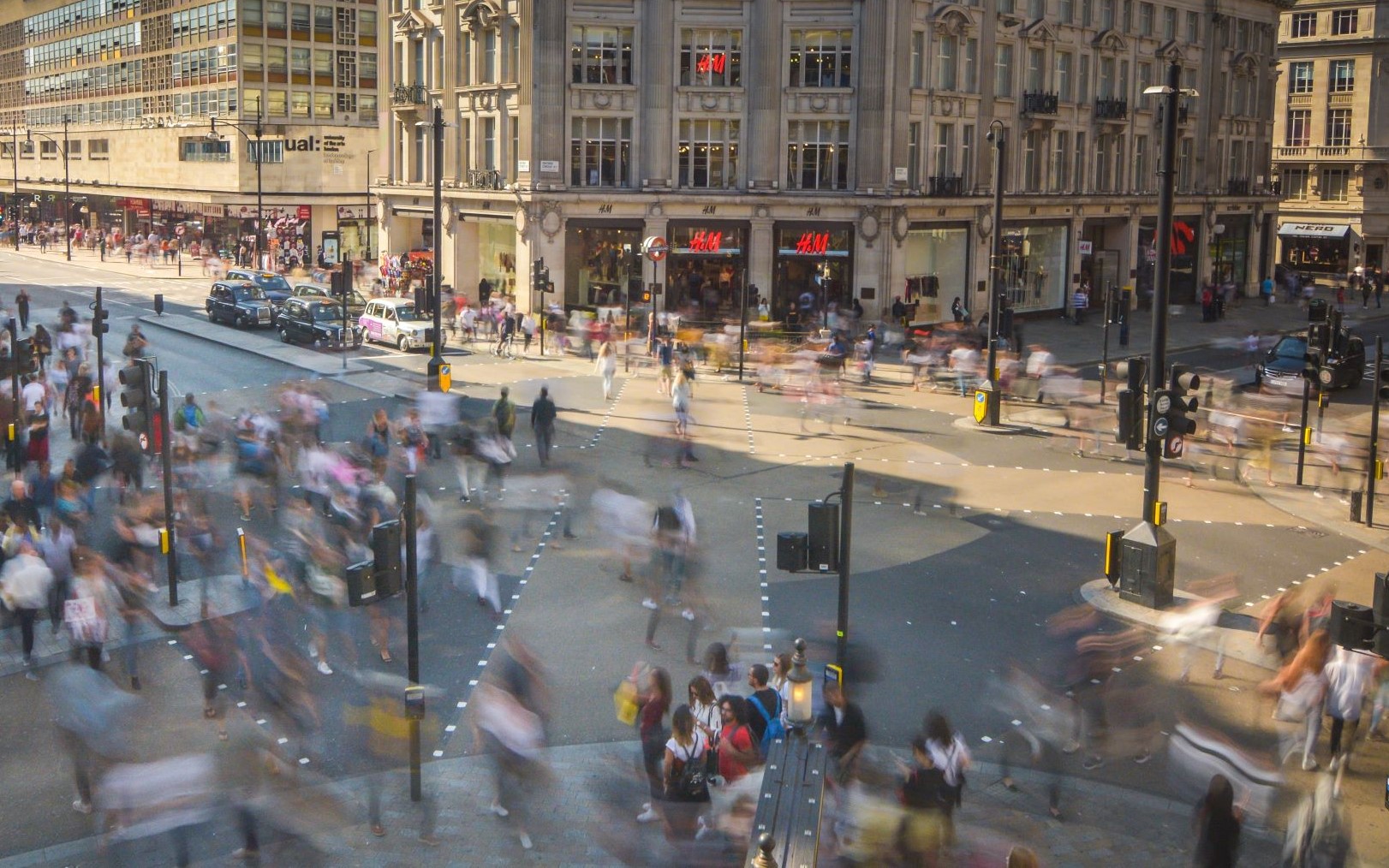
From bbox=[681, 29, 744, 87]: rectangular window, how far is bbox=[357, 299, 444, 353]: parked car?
14.0 meters

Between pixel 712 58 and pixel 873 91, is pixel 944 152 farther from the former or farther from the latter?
pixel 712 58

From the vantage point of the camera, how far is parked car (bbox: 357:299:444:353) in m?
44.1

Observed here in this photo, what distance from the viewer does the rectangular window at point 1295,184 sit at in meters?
84.2

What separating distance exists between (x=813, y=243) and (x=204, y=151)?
49.6 metres

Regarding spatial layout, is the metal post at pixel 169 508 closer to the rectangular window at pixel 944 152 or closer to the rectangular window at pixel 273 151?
the rectangular window at pixel 944 152

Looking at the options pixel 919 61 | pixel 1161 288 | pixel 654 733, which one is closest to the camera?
pixel 654 733

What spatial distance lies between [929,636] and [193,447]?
14.3m

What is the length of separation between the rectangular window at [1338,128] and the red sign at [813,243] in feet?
157

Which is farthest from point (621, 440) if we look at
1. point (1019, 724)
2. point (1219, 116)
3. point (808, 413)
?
point (1219, 116)

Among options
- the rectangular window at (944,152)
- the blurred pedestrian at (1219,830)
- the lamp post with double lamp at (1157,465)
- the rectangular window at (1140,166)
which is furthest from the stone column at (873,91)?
the blurred pedestrian at (1219,830)

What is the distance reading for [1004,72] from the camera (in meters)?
55.1

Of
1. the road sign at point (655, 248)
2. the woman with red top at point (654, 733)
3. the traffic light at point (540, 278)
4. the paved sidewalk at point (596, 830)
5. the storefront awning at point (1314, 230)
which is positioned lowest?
the paved sidewalk at point (596, 830)

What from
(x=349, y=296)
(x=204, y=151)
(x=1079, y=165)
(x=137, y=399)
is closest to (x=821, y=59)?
(x=1079, y=165)

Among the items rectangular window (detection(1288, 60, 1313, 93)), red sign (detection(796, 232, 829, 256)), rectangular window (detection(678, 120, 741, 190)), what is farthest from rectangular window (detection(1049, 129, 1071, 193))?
rectangular window (detection(1288, 60, 1313, 93))
